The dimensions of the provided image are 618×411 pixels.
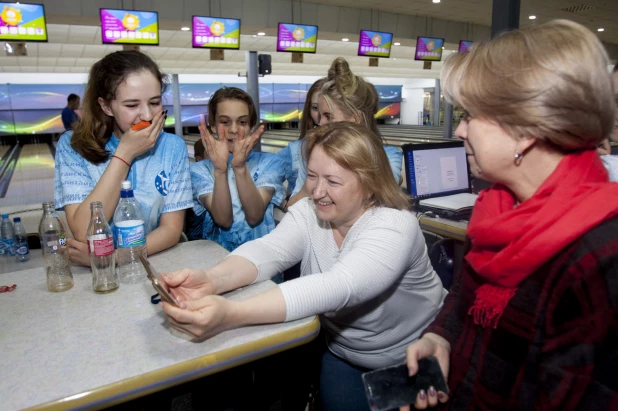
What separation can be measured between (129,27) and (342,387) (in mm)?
5801

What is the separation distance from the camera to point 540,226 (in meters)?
0.77

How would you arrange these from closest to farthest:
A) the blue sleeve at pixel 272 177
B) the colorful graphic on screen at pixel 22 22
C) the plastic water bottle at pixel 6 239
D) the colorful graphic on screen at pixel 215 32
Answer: the plastic water bottle at pixel 6 239
the blue sleeve at pixel 272 177
the colorful graphic on screen at pixel 22 22
the colorful graphic on screen at pixel 215 32

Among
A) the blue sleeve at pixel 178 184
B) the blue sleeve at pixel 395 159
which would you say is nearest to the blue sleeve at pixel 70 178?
the blue sleeve at pixel 178 184

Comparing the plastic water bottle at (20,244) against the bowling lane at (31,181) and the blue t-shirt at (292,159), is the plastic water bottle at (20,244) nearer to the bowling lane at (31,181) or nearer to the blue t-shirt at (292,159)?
the blue t-shirt at (292,159)

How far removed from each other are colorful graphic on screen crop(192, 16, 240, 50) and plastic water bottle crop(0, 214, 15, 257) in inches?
205

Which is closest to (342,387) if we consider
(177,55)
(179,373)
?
(179,373)

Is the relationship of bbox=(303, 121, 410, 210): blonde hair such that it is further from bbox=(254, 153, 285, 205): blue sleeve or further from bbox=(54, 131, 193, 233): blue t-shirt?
bbox=(254, 153, 285, 205): blue sleeve

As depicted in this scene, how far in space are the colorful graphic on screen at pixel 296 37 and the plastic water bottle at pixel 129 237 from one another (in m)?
6.15

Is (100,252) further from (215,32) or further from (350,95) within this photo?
(215,32)

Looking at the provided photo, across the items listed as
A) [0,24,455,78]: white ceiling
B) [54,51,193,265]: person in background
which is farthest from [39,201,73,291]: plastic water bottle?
[0,24,455,78]: white ceiling

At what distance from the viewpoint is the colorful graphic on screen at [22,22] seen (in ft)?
16.9

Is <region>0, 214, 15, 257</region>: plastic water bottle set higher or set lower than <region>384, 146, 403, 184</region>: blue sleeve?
lower

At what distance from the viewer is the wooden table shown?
32.2 inches

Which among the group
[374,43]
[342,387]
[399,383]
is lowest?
[342,387]
